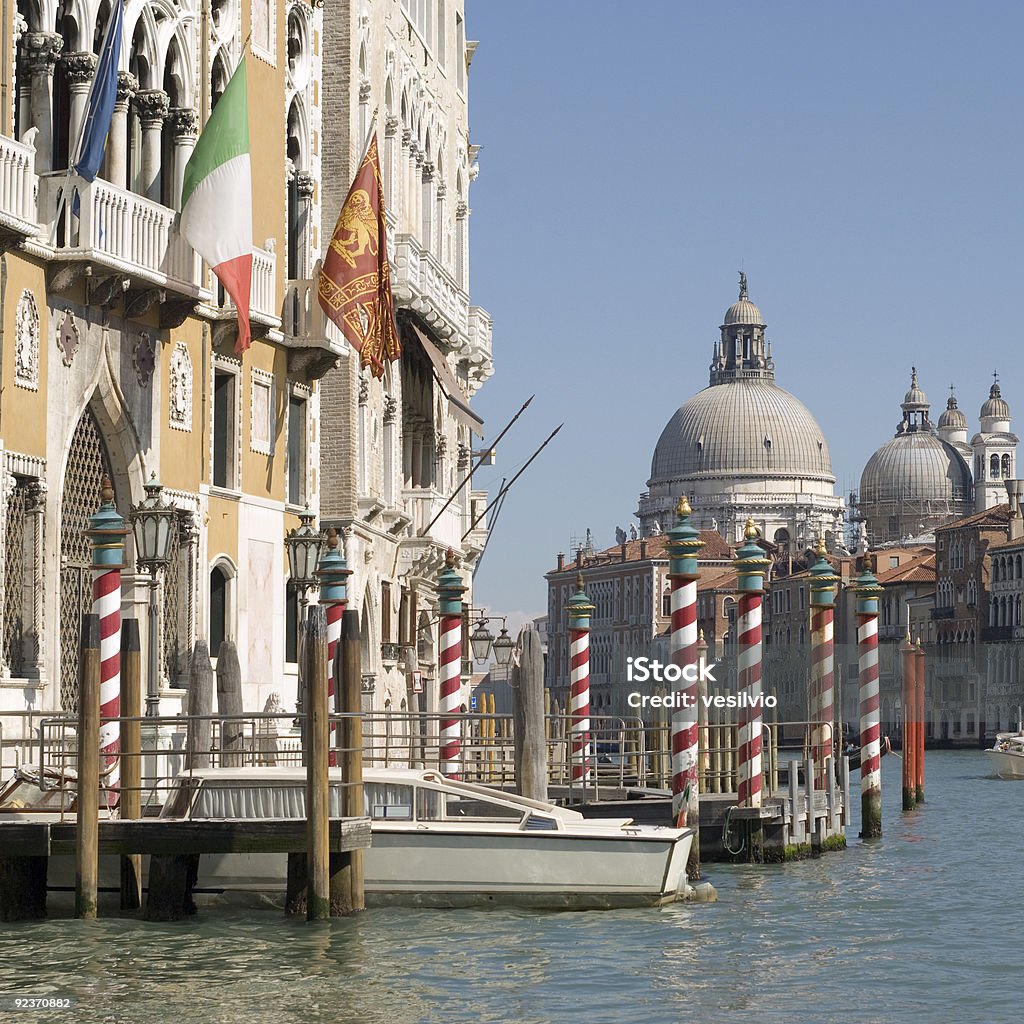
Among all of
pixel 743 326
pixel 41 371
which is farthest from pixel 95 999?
pixel 743 326

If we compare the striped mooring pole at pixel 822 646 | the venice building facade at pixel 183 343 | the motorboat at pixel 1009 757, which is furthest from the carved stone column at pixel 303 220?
the motorboat at pixel 1009 757

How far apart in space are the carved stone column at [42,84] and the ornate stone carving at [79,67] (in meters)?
0.21

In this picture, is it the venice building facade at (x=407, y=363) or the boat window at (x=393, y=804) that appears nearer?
the boat window at (x=393, y=804)

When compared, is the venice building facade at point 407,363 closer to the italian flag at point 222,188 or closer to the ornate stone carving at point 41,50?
the italian flag at point 222,188

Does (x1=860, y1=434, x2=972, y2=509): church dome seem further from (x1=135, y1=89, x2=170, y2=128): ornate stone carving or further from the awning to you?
(x1=135, y1=89, x2=170, y2=128): ornate stone carving

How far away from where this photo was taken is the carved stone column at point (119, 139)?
19734 mm

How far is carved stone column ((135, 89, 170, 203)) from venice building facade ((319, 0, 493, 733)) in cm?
585

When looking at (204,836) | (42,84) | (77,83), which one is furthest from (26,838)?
(77,83)

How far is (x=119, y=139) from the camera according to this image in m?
19.9

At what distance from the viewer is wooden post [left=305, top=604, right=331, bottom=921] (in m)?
14.5

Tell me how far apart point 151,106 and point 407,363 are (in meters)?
10.6

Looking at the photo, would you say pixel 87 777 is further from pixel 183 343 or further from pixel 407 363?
pixel 407 363

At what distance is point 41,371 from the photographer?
1844 cm

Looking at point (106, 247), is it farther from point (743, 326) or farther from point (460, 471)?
point (743, 326)
